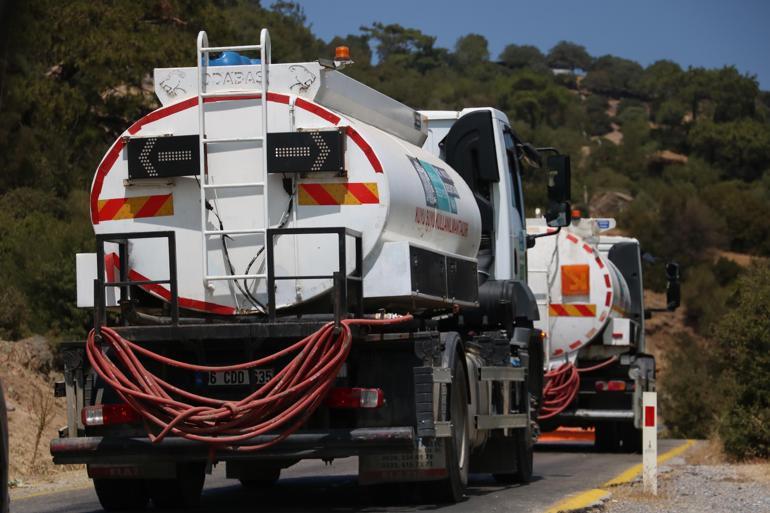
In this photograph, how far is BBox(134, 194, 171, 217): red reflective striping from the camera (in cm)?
976

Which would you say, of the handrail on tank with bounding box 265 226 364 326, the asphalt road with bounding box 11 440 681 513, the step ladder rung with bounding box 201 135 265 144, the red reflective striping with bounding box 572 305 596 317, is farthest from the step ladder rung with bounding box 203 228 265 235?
the red reflective striping with bounding box 572 305 596 317

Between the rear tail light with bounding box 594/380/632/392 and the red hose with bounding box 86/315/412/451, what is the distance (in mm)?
11466

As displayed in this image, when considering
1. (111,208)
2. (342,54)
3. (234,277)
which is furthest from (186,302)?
(342,54)

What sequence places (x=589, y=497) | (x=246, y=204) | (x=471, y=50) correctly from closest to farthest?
(x=246, y=204) < (x=589, y=497) < (x=471, y=50)

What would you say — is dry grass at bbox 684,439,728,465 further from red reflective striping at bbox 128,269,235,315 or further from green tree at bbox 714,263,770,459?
red reflective striping at bbox 128,269,235,315

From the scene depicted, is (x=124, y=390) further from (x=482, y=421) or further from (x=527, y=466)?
(x=527, y=466)

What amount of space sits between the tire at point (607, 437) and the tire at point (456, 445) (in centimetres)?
1022

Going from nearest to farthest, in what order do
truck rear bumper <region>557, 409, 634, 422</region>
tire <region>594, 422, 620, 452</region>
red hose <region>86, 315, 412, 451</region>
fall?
red hose <region>86, 315, 412, 451</region>, truck rear bumper <region>557, 409, 634, 422</region>, tire <region>594, 422, 620, 452</region>

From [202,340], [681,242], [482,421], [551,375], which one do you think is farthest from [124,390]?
[681,242]

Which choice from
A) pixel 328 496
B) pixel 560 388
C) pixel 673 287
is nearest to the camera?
pixel 328 496

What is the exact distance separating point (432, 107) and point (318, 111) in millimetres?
62954

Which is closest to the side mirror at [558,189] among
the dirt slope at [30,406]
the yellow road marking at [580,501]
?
the yellow road marking at [580,501]

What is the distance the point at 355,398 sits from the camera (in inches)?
364

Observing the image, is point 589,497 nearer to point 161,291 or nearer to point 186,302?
point 186,302
